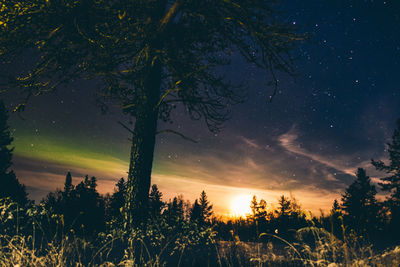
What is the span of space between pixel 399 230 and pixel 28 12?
29.5 m

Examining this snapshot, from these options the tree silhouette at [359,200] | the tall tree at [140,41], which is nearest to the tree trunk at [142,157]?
the tall tree at [140,41]

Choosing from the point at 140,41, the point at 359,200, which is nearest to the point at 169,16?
the point at 140,41

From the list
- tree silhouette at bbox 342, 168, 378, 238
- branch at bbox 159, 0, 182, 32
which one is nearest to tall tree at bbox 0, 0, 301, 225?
branch at bbox 159, 0, 182, 32

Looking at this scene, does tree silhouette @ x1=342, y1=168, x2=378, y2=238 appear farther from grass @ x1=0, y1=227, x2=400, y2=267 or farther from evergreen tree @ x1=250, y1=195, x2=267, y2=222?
grass @ x1=0, y1=227, x2=400, y2=267

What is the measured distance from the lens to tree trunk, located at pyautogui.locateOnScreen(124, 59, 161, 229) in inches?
331

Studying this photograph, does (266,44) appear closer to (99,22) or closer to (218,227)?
(99,22)

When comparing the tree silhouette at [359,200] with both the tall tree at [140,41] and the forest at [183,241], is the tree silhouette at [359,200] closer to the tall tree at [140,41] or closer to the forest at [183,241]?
the forest at [183,241]

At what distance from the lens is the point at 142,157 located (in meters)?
8.59

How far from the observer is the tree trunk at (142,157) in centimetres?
841

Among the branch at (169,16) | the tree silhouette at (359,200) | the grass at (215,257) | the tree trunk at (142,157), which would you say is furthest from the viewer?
the tree silhouette at (359,200)

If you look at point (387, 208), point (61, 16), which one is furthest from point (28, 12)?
point (387, 208)

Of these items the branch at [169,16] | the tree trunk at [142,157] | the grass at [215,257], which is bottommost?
the grass at [215,257]

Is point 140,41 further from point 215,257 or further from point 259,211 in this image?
point 259,211

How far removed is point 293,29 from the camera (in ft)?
26.4
